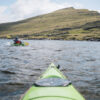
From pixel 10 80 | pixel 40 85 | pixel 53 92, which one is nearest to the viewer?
pixel 53 92

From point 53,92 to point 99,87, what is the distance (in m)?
6.87

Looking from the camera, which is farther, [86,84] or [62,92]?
[86,84]

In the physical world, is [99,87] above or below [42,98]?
below

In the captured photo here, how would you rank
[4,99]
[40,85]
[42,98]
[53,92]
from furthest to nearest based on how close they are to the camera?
[4,99], [40,85], [53,92], [42,98]

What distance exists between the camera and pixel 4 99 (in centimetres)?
1066

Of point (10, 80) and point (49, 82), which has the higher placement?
point (49, 82)

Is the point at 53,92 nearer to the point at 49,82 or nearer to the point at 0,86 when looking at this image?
the point at 49,82

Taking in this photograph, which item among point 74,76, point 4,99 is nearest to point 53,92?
point 4,99

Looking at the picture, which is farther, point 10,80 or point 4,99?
point 10,80

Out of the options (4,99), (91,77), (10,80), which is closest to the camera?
(4,99)

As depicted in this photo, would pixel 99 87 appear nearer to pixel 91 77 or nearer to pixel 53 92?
pixel 91 77

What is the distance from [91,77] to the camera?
1639 cm

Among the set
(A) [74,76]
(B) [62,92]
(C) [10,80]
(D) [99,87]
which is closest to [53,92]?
(B) [62,92]

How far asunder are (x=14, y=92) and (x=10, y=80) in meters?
3.37
